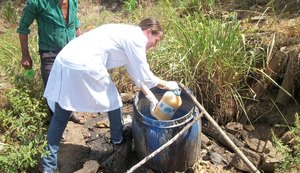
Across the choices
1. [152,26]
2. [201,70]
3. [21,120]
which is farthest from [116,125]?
[201,70]

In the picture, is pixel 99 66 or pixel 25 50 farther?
pixel 25 50

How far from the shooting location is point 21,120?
3154mm

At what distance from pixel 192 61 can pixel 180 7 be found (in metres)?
1.51

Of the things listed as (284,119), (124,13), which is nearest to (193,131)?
(284,119)

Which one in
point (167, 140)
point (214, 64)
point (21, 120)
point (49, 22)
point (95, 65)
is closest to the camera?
point (95, 65)

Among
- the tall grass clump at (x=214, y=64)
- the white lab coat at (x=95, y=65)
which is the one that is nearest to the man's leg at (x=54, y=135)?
the white lab coat at (x=95, y=65)

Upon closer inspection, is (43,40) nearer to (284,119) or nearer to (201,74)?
(201,74)

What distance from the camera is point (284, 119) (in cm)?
374

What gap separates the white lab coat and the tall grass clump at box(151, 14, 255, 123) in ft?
3.23

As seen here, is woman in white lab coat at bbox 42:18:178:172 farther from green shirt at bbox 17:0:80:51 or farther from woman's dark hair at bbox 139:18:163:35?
green shirt at bbox 17:0:80:51

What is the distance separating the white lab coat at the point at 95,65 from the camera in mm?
2854

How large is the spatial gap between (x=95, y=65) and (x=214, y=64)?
1.38m

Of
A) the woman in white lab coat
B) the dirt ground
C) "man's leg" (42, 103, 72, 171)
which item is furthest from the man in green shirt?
the dirt ground

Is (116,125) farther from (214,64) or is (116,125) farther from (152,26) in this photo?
(214,64)
